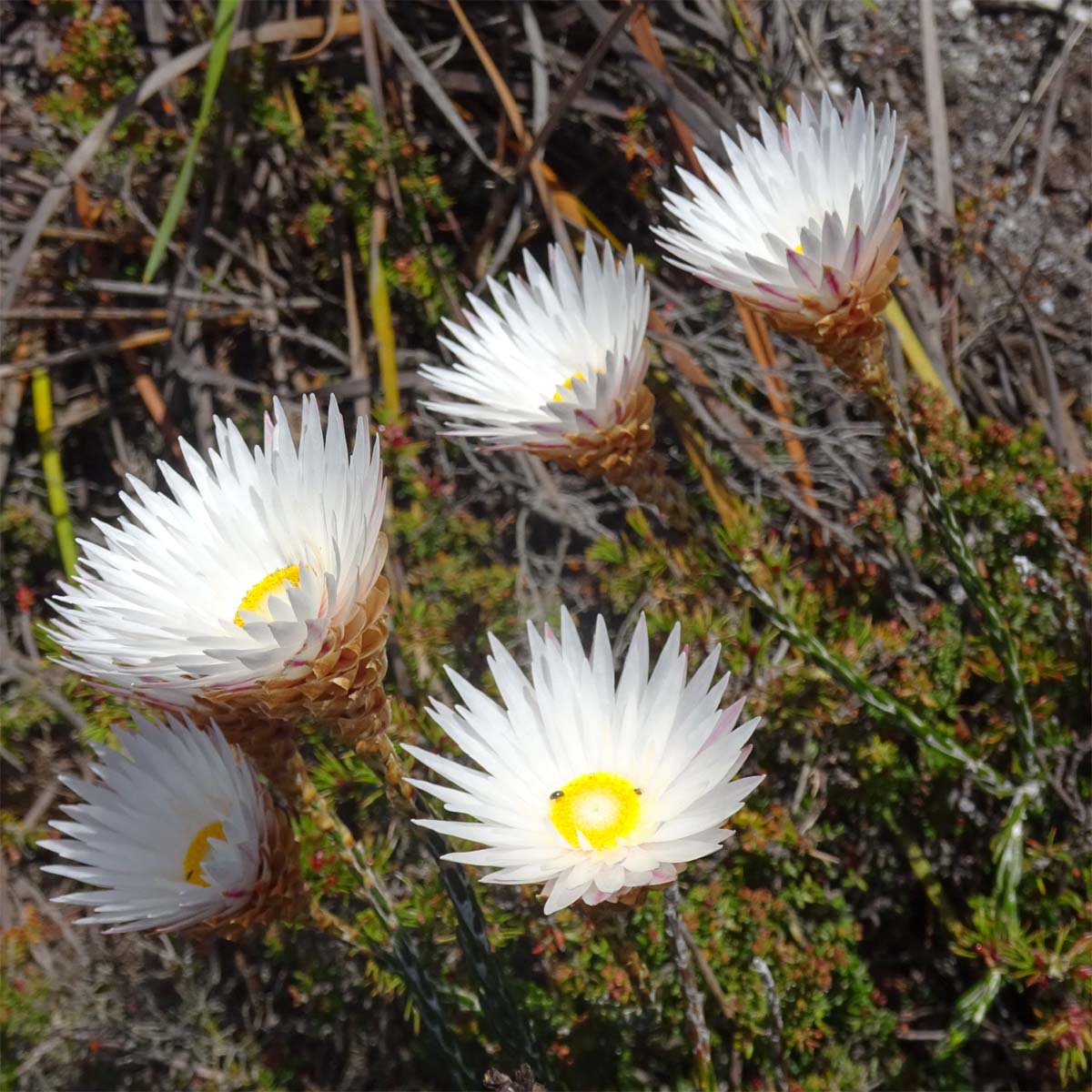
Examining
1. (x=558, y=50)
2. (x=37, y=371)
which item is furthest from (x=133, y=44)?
(x=558, y=50)

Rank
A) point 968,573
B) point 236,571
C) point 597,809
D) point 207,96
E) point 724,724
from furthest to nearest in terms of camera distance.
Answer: point 207,96 → point 968,573 → point 236,571 → point 597,809 → point 724,724

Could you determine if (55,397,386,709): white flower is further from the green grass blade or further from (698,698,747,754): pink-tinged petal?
the green grass blade

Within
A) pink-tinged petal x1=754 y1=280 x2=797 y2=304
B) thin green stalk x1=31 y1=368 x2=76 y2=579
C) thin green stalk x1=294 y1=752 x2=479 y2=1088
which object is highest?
thin green stalk x1=31 y1=368 x2=76 y2=579

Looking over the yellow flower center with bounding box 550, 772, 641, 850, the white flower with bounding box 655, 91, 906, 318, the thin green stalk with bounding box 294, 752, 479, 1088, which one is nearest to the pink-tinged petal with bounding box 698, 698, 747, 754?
the yellow flower center with bounding box 550, 772, 641, 850

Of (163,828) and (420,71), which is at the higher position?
(420,71)

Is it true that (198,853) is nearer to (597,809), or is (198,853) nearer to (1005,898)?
(597,809)

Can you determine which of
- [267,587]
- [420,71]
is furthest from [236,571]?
[420,71]

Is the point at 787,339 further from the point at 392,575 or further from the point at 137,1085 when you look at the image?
the point at 137,1085
